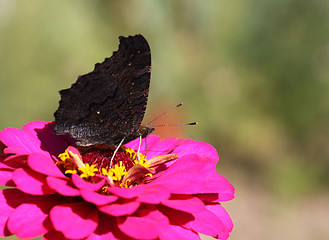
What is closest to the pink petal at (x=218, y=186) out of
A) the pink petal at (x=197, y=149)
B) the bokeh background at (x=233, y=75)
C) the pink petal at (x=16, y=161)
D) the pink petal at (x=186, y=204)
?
the pink petal at (x=186, y=204)

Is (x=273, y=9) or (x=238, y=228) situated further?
(x=273, y=9)

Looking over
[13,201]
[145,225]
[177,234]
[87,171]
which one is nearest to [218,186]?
[177,234]

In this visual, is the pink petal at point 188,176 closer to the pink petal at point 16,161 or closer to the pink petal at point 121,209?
the pink petal at point 121,209

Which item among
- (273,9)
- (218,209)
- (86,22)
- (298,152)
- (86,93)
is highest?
(86,22)

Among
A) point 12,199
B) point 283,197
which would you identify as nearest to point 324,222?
point 283,197

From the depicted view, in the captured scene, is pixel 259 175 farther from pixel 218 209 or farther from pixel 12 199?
pixel 12 199

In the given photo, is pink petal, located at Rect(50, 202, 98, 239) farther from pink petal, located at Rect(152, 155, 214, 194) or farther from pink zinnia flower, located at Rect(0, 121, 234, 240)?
pink petal, located at Rect(152, 155, 214, 194)
